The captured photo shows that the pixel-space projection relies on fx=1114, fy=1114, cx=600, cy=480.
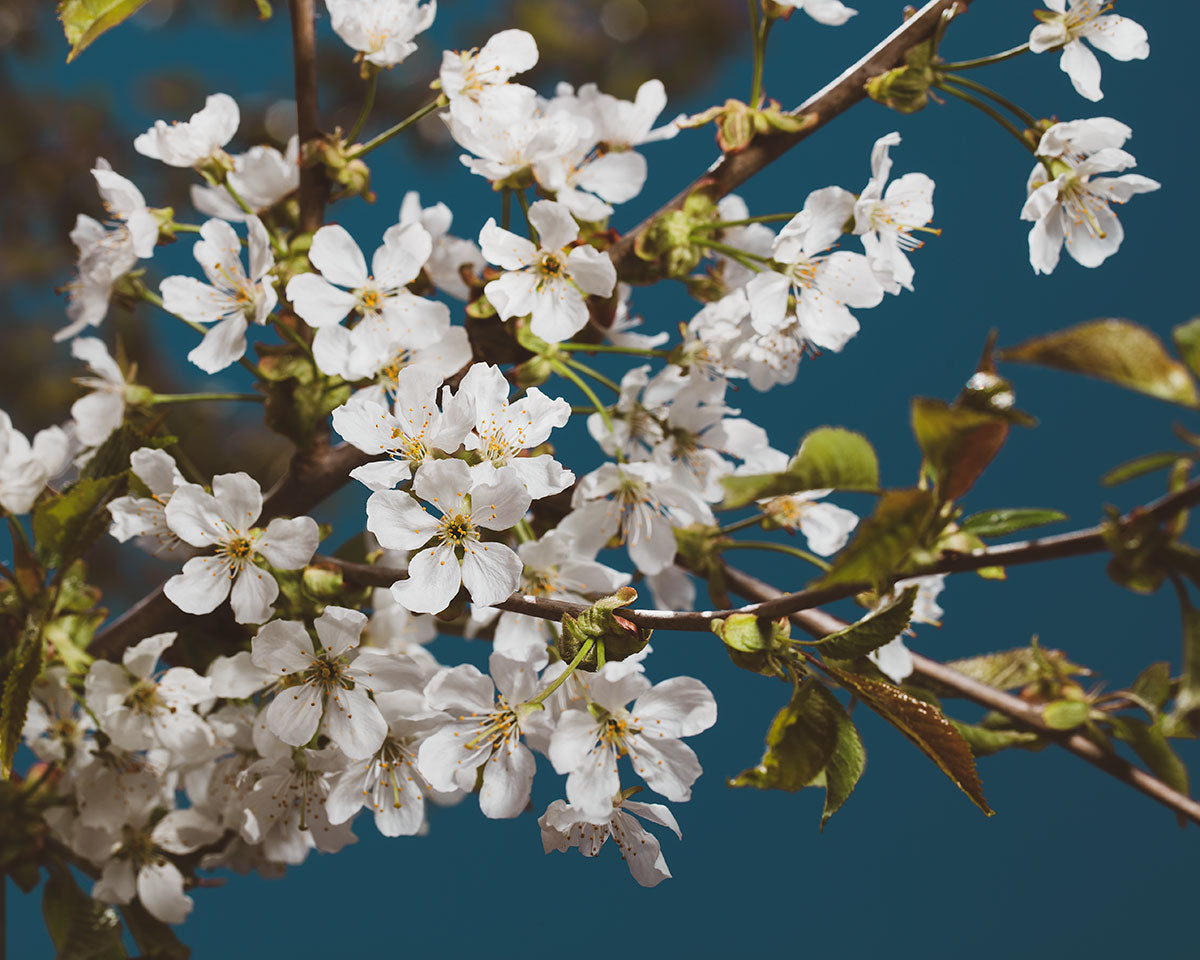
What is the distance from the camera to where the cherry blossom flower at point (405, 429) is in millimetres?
461

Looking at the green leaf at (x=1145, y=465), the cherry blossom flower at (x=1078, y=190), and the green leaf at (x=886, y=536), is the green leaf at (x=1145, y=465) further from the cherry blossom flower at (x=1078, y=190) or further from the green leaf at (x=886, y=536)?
the cherry blossom flower at (x=1078, y=190)

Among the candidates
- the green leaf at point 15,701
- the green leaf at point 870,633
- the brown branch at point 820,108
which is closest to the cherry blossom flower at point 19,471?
the green leaf at point 15,701

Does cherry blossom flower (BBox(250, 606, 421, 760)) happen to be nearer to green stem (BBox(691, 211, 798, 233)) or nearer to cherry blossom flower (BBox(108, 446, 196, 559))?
cherry blossom flower (BBox(108, 446, 196, 559))

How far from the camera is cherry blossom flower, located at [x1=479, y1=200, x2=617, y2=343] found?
1.85 feet

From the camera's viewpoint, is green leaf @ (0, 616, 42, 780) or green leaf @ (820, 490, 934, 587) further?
green leaf @ (0, 616, 42, 780)

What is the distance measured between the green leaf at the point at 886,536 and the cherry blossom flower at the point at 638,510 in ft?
0.86

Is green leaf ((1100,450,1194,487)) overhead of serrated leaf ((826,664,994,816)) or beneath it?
overhead

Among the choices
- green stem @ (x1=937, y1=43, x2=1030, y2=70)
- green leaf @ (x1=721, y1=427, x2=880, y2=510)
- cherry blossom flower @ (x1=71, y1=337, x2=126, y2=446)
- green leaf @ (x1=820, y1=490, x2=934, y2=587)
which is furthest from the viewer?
cherry blossom flower @ (x1=71, y1=337, x2=126, y2=446)

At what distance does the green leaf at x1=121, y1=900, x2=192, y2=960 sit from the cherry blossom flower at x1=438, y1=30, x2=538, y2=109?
555mm

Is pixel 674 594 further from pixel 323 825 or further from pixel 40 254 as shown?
pixel 40 254

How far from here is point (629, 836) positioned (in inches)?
19.7

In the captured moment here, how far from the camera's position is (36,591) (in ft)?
2.12

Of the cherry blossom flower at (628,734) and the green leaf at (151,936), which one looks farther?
the green leaf at (151,936)

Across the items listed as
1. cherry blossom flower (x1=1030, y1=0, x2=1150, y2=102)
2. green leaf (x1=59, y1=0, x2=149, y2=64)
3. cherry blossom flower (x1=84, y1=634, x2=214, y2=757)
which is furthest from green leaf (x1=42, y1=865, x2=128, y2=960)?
cherry blossom flower (x1=1030, y1=0, x2=1150, y2=102)
